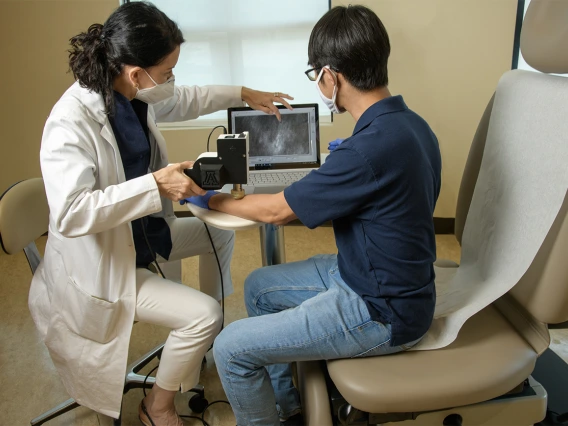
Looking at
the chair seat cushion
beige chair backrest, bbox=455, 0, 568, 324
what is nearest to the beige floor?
the chair seat cushion

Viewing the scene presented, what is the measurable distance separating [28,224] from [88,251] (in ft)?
0.74

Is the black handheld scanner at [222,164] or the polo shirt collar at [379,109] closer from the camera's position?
the polo shirt collar at [379,109]

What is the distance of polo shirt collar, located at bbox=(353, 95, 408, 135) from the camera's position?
3.27ft

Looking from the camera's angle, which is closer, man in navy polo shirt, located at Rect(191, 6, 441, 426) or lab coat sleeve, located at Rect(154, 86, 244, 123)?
man in navy polo shirt, located at Rect(191, 6, 441, 426)

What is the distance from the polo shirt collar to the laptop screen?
677 mm

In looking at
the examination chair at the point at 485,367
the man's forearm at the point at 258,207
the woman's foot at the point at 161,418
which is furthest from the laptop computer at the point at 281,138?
the woman's foot at the point at 161,418

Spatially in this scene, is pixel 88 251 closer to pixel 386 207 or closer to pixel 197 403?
pixel 197 403

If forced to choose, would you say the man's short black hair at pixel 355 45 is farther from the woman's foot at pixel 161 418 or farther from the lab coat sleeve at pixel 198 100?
the woman's foot at pixel 161 418

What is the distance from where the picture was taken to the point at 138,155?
1.31 metres

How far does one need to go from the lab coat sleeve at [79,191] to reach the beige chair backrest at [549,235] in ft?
2.79

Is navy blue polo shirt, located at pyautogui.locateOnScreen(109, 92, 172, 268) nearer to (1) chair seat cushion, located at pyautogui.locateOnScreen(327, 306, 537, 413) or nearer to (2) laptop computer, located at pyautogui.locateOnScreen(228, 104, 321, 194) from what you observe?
(2) laptop computer, located at pyautogui.locateOnScreen(228, 104, 321, 194)

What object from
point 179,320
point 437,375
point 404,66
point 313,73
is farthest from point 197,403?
point 404,66

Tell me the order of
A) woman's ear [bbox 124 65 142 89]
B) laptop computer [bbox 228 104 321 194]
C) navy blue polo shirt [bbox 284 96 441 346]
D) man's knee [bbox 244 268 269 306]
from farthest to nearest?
laptop computer [bbox 228 104 321 194]
man's knee [bbox 244 268 269 306]
woman's ear [bbox 124 65 142 89]
navy blue polo shirt [bbox 284 96 441 346]

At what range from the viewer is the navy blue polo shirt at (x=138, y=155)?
49.2 inches
